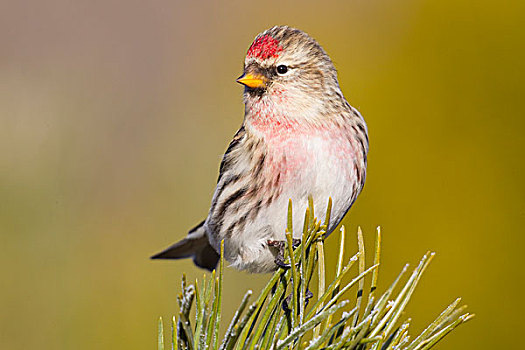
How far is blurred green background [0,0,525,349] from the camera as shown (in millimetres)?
2934

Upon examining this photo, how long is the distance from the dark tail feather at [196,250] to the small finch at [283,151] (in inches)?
9.2

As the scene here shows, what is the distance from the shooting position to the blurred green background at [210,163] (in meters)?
2.93

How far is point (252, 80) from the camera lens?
1507mm

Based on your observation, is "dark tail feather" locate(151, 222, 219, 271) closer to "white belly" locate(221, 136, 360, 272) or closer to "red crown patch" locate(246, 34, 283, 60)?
"white belly" locate(221, 136, 360, 272)

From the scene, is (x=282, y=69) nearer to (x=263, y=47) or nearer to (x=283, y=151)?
(x=263, y=47)

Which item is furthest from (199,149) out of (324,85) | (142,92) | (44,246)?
(324,85)

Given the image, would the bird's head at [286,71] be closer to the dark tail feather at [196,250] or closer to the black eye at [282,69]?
the black eye at [282,69]

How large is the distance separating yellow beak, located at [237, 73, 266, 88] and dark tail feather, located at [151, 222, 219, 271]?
1.75ft

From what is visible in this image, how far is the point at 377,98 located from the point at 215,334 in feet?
7.29

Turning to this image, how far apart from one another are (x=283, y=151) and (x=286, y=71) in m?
0.19

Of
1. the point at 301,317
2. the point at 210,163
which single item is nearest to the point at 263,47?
the point at 301,317

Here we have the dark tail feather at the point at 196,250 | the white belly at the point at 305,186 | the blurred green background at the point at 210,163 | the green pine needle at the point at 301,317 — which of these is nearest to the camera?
the green pine needle at the point at 301,317

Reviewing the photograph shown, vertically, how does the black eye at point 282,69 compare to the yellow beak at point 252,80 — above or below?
above

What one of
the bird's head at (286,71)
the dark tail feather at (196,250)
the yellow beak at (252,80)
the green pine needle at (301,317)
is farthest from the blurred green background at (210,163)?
the green pine needle at (301,317)
